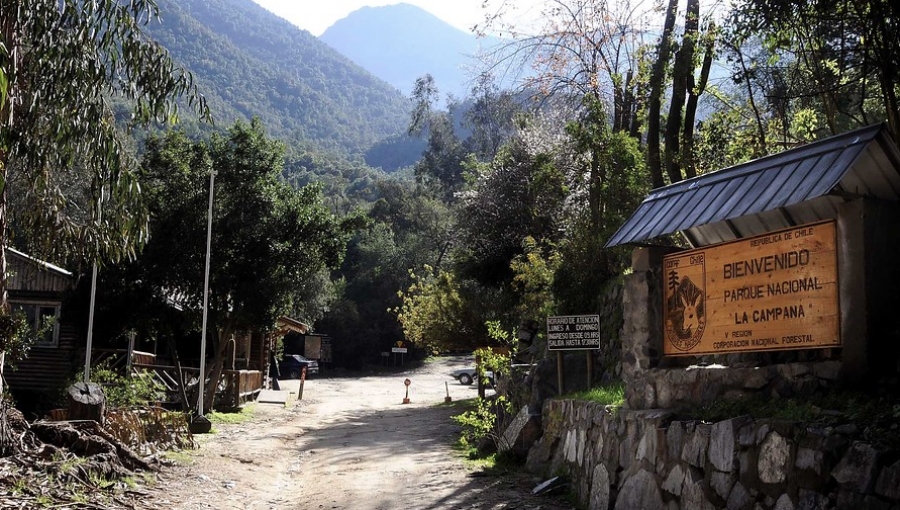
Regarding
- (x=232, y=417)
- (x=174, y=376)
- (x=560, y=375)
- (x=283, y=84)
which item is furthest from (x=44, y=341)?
(x=283, y=84)

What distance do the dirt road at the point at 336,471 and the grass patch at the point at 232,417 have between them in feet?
1.47

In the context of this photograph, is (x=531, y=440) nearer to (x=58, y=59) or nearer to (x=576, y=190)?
(x=58, y=59)

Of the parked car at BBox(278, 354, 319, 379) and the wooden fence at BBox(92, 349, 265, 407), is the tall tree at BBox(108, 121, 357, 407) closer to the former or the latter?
the wooden fence at BBox(92, 349, 265, 407)

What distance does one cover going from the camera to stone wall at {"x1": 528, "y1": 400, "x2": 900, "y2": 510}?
19.6ft

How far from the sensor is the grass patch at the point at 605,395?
11.4 m

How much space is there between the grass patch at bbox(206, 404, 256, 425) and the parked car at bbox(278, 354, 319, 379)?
26095 mm

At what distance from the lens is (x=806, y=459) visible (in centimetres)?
649

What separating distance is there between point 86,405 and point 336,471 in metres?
4.24

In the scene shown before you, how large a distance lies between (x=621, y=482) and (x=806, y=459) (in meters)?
3.57

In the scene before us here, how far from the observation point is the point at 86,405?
13273mm

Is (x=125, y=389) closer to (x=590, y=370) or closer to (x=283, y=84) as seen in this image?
(x=590, y=370)

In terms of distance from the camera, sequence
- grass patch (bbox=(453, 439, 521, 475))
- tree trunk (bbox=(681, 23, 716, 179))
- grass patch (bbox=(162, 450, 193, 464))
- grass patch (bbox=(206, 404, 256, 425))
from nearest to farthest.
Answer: grass patch (bbox=(453, 439, 521, 475)) < grass patch (bbox=(162, 450, 193, 464)) < tree trunk (bbox=(681, 23, 716, 179)) < grass patch (bbox=(206, 404, 256, 425))

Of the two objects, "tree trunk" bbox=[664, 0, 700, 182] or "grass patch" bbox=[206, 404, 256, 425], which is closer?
"tree trunk" bbox=[664, 0, 700, 182]

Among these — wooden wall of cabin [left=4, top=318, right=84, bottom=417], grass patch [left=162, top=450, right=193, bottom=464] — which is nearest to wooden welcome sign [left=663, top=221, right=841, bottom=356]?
grass patch [left=162, top=450, right=193, bottom=464]
